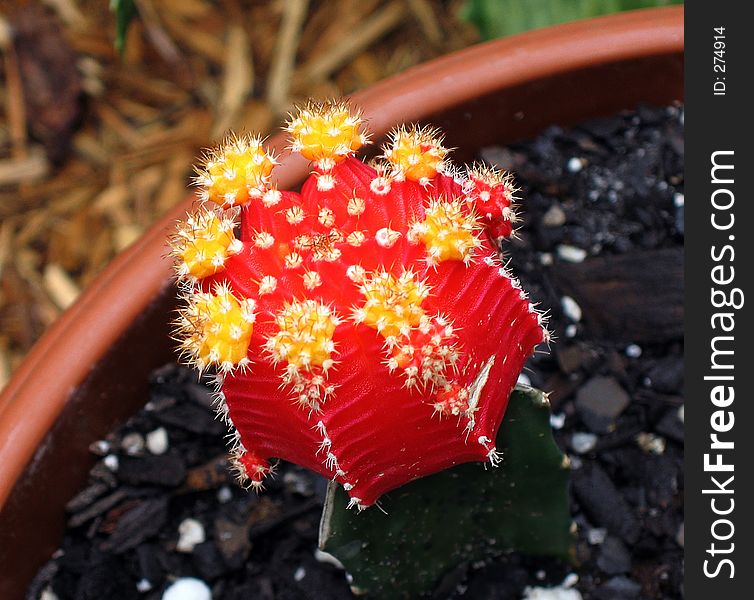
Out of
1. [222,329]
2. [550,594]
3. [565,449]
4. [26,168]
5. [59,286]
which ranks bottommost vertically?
[550,594]

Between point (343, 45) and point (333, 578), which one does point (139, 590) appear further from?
point (343, 45)

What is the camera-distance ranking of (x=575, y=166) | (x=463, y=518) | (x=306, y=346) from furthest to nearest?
(x=575, y=166)
(x=463, y=518)
(x=306, y=346)

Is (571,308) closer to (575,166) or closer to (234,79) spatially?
(575,166)

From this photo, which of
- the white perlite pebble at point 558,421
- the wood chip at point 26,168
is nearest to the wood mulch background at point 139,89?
the wood chip at point 26,168

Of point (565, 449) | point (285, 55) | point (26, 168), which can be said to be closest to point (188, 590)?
point (565, 449)

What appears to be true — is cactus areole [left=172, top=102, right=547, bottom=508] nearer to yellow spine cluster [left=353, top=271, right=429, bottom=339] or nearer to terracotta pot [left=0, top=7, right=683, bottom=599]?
yellow spine cluster [left=353, top=271, right=429, bottom=339]

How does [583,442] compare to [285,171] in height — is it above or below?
below
